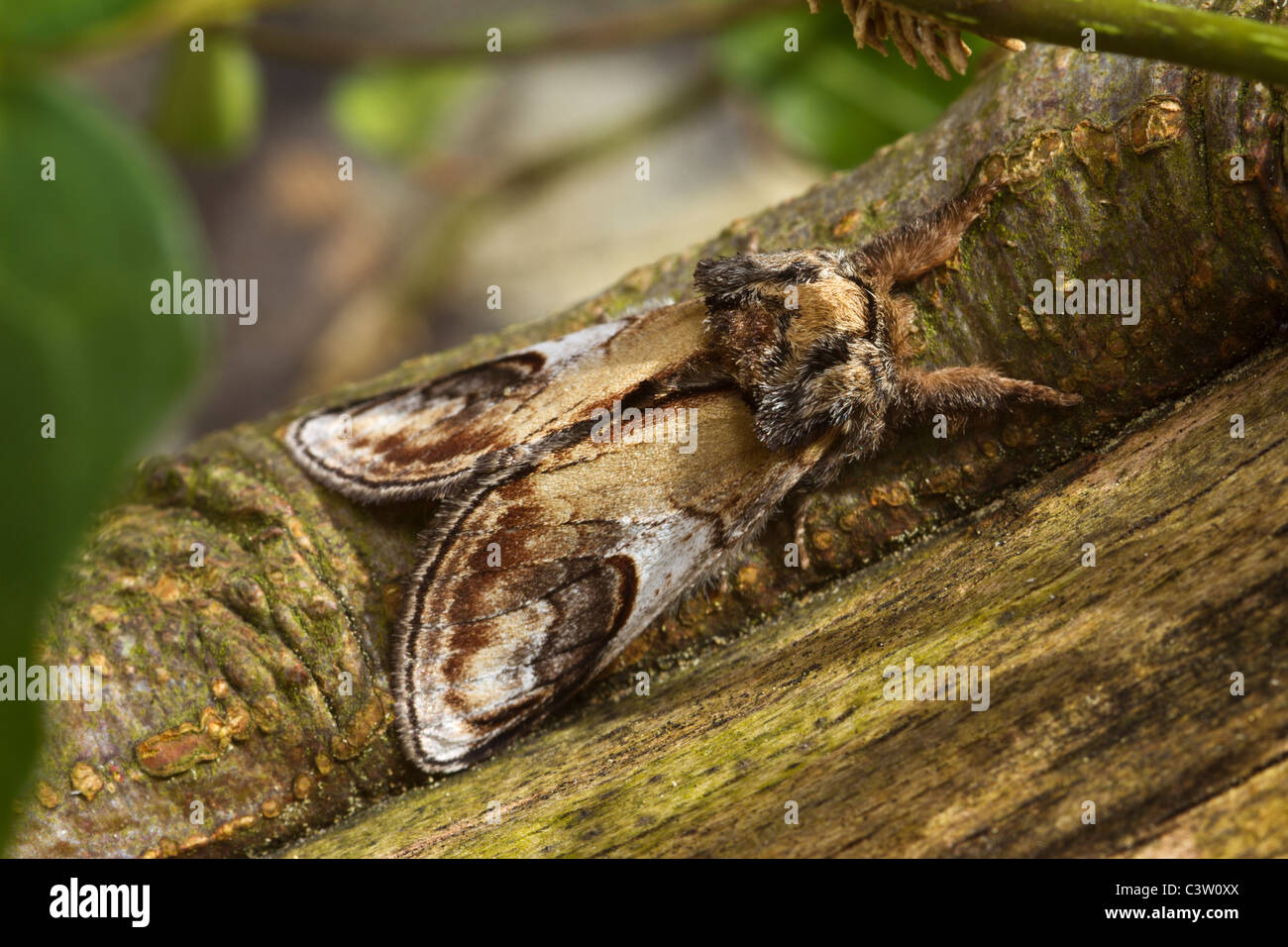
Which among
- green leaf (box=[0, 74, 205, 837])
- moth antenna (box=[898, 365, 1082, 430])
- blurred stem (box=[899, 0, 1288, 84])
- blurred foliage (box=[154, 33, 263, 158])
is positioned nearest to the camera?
green leaf (box=[0, 74, 205, 837])

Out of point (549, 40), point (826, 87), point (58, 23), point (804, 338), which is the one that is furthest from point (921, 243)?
point (549, 40)

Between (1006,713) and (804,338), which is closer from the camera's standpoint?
(1006,713)

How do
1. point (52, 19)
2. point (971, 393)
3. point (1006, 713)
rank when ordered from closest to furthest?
1. point (52, 19)
2. point (1006, 713)
3. point (971, 393)

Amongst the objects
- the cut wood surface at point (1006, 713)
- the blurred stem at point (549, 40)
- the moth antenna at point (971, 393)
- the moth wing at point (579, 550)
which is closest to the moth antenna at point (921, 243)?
the moth antenna at point (971, 393)

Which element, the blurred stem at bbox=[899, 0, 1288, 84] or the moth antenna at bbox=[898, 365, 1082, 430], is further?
the moth antenna at bbox=[898, 365, 1082, 430]

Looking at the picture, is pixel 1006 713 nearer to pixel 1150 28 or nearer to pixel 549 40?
pixel 1150 28

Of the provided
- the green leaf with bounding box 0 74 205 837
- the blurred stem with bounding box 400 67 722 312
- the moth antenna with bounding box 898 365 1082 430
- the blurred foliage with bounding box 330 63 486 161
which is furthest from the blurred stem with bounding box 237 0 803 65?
the green leaf with bounding box 0 74 205 837

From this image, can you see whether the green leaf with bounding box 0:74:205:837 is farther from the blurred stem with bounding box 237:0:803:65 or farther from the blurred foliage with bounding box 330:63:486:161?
the blurred foliage with bounding box 330:63:486:161
